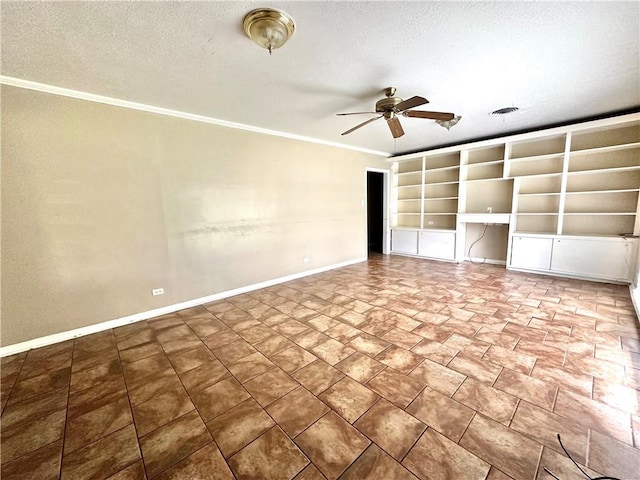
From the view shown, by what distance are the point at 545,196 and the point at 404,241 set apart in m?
2.83

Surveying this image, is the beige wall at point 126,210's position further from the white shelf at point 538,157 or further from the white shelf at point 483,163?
the white shelf at point 538,157

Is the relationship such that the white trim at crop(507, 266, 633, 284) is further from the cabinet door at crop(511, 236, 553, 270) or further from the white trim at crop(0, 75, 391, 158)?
the white trim at crop(0, 75, 391, 158)

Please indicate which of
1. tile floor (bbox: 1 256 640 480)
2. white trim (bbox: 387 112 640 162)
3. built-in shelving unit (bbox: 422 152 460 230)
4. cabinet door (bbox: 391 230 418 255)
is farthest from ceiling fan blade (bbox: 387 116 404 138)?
cabinet door (bbox: 391 230 418 255)

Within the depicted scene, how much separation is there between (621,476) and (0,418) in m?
3.64

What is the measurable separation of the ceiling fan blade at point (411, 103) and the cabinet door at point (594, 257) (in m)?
3.79

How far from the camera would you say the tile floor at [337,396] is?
1.31 metres

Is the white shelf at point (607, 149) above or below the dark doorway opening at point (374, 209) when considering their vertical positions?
above

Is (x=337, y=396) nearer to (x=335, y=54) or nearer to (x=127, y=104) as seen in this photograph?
(x=335, y=54)

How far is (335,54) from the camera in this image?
81.0 inches

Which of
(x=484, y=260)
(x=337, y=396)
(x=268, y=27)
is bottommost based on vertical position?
(x=337, y=396)

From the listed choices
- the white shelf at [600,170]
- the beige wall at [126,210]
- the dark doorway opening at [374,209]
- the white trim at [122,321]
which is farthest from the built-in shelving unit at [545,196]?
the white trim at [122,321]

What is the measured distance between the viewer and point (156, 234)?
3.14 meters

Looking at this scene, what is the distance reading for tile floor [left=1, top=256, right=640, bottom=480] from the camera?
1307mm

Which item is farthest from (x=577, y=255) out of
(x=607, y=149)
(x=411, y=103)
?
(x=411, y=103)
